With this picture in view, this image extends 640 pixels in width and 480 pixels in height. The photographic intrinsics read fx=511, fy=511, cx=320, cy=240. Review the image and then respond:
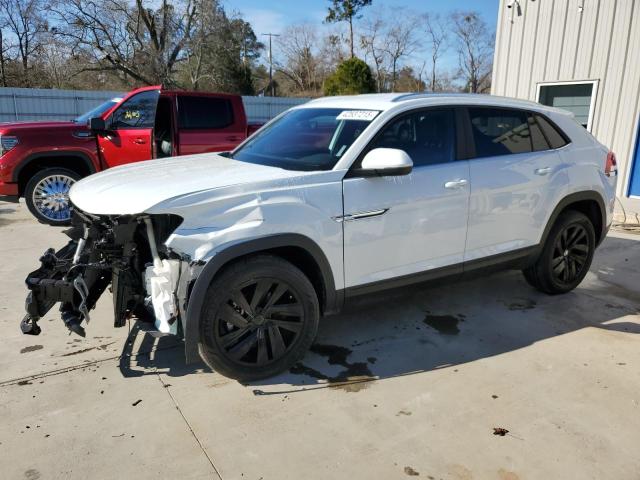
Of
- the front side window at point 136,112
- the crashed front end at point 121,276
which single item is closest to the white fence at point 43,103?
the front side window at point 136,112

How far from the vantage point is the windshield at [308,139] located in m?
3.48

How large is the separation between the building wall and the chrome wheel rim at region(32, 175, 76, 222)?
836 centimetres

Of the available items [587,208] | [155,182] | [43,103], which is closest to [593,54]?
[587,208]

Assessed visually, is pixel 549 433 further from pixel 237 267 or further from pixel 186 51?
pixel 186 51

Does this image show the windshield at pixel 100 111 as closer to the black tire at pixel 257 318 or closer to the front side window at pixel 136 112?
the front side window at pixel 136 112

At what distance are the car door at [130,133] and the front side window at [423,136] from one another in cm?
493

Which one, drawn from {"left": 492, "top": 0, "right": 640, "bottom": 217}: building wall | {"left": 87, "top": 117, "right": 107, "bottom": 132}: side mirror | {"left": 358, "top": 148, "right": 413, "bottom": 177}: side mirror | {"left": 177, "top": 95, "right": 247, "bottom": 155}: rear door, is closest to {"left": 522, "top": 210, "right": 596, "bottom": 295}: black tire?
{"left": 358, "top": 148, "right": 413, "bottom": 177}: side mirror

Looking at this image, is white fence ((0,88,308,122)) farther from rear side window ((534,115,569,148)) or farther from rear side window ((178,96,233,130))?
rear side window ((534,115,569,148))

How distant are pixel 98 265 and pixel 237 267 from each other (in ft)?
2.71

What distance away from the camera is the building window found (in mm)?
9117

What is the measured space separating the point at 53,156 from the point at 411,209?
5.89 metres

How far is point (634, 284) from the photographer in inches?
213

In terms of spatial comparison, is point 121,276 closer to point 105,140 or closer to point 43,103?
point 105,140

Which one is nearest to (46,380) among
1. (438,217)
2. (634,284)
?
(438,217)
